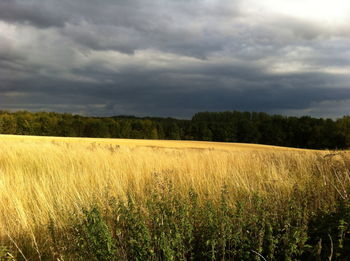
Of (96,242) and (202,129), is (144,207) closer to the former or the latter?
(96,242)

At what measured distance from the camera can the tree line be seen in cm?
5828

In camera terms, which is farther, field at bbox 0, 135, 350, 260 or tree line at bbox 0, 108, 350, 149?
tree line at bbox 0, 108, 350, 149

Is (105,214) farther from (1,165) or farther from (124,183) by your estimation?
(1,165)

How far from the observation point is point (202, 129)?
71.0 m

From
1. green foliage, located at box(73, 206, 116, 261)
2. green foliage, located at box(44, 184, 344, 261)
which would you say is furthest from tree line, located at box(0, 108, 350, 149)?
green foliage, located at box(73, 206, 116, 261)

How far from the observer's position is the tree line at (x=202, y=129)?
5828cm

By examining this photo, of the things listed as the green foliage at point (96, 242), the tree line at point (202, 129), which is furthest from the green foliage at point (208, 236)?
the tree line at point (202, 129)

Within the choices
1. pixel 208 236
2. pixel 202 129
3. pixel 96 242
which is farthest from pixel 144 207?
pixel 202 129

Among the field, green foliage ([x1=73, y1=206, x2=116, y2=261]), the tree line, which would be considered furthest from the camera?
the tree line

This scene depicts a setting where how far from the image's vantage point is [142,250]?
319cm

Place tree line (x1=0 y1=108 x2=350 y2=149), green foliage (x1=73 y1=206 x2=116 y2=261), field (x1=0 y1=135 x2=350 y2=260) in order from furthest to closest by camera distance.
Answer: tree line (x1=0 y1=108 x2=350 y2=149) → field (x1=0 y1=135 x2=350 y2=260) → green foliage (x1=73 y1=206 x2=116 y2=261)

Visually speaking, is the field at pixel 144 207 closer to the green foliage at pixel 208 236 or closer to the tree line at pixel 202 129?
the green foliage at pixel 208 236

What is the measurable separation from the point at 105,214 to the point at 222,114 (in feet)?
320

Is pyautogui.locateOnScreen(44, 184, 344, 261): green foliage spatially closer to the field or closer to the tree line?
the field
